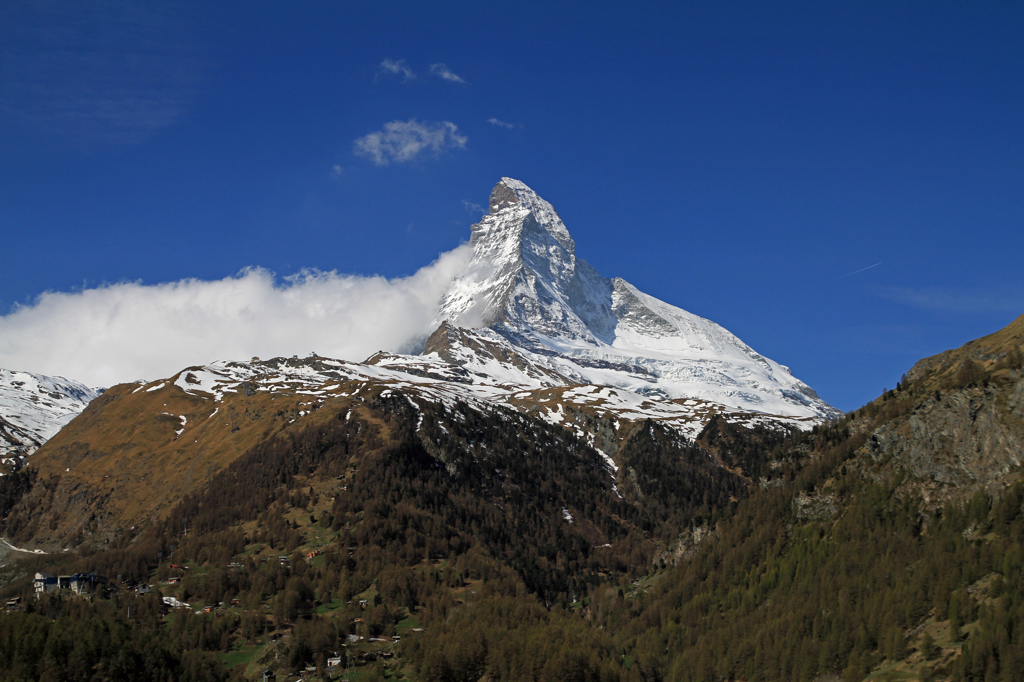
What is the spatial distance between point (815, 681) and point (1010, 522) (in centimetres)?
5500

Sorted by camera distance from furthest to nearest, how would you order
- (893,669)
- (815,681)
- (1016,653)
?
(815,681) → (893,669) → (1016,653)

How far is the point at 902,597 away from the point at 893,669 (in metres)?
22.8

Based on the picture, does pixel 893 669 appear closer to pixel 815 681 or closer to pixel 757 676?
pixel 815 681

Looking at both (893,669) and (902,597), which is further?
(902,597)

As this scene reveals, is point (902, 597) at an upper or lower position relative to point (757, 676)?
upper

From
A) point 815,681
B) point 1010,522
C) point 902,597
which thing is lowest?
point 815,681

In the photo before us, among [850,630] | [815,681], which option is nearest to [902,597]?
[850,630]

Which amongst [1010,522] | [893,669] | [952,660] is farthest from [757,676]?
[1010,522]

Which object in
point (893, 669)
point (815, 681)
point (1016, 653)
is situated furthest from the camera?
point (815, 681)

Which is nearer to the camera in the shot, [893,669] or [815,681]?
[893,669]

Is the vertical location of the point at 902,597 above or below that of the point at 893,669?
above

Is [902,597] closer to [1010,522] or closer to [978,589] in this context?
[978,589]

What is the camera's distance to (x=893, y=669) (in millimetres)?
177500

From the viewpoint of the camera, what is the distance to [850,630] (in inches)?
7707
